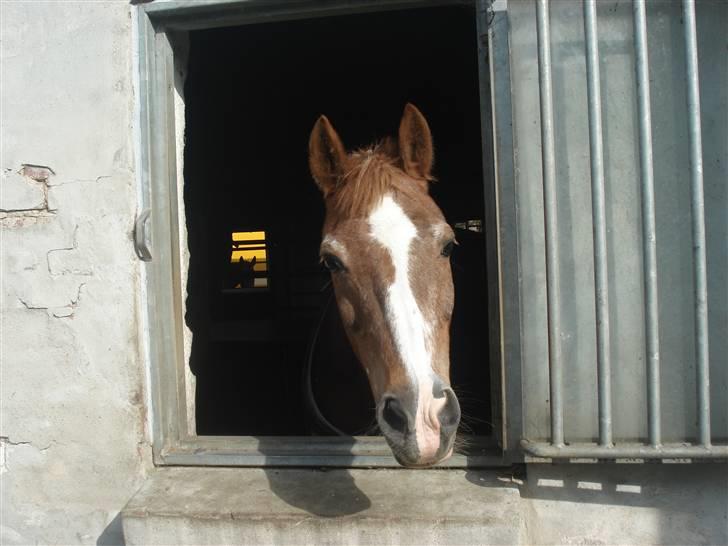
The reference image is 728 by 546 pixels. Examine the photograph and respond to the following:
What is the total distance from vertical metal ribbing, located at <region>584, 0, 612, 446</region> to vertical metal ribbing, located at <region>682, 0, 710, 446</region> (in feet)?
0.93

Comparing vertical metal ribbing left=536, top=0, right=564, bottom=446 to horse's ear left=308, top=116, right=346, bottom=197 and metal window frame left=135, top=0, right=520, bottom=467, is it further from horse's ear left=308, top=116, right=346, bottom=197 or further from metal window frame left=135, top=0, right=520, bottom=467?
horse's ear left=308, top=116, right=346, bottom=197

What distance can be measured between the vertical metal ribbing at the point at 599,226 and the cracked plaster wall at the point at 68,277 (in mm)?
1728

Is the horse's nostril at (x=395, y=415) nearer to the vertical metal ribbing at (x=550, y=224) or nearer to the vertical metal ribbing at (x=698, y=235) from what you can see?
the vertical metal ribbing at (x=550, y=224)

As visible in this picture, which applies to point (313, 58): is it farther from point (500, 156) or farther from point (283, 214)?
point (500, 156)

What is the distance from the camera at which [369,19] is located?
12.4ft

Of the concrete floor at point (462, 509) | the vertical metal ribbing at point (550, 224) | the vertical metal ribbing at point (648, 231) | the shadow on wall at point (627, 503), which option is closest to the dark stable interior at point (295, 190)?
the concrete floor at point (462, 509)

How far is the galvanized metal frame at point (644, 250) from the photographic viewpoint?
1649 mm

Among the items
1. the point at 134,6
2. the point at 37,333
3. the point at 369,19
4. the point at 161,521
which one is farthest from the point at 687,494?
the point at 369,19

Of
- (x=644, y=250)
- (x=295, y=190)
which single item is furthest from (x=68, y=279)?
(x=295, y=190)

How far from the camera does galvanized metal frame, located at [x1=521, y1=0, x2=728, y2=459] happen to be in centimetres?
165

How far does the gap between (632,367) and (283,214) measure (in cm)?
501

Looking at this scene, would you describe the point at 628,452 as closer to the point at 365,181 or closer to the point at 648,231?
the point at 648,231

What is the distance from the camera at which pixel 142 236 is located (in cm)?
196

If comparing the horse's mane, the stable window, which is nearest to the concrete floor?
the stable window
